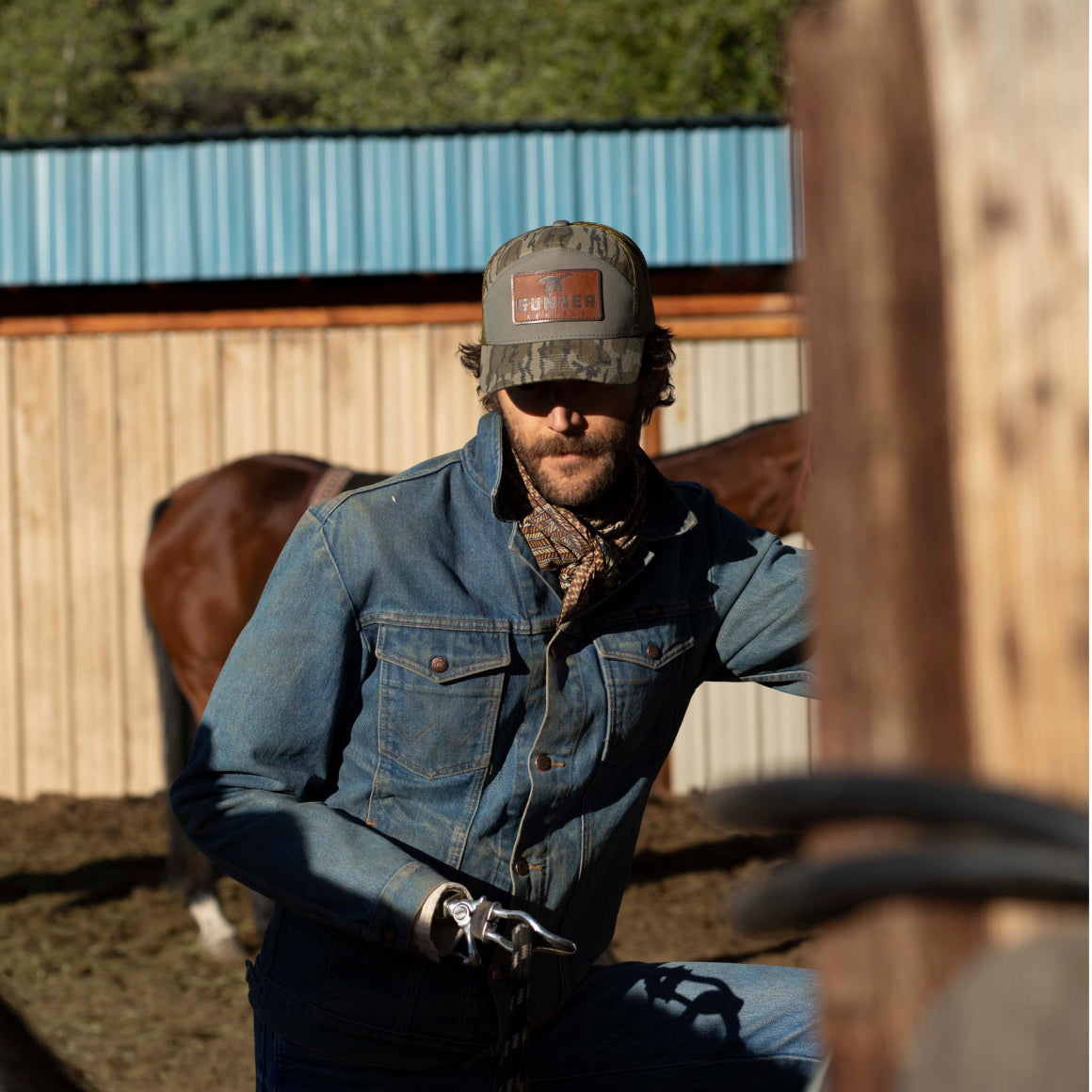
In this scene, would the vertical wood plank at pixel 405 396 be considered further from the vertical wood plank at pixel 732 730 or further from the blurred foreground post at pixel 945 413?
the blurred foreground post at pixel 945 413

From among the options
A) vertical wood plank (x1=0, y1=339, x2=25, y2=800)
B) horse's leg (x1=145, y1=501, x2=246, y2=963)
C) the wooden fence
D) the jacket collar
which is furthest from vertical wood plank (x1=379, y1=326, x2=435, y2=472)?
the jacket collar

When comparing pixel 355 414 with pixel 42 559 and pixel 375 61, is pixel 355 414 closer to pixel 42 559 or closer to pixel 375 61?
pixel 42 559

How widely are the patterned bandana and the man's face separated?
0.03 m

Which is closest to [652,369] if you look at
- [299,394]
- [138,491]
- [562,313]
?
[562,313]

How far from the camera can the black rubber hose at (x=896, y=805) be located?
52 centimetres

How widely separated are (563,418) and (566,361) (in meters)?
0.09

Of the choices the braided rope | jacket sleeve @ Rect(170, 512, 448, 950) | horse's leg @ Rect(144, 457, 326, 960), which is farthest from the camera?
horse's leg @ Rect(144, 457, 326, 960)

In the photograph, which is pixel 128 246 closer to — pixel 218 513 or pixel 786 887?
pixel 218 513

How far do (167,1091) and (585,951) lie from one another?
2392 mm

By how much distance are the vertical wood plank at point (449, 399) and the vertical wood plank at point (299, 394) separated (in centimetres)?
65

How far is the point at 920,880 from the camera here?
54cm

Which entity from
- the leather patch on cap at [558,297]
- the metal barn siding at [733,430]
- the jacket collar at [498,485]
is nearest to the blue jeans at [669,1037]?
the jacket collar at [498,485]

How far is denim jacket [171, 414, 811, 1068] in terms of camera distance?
1710 mm

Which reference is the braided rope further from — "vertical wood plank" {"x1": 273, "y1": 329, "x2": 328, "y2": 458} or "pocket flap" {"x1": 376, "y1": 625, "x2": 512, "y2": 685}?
"vertical wood plank" {"x1": 273, "y1": 329, "x2": 328, "y2": 458}
